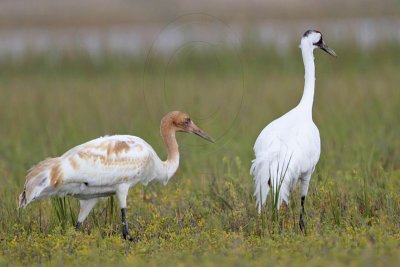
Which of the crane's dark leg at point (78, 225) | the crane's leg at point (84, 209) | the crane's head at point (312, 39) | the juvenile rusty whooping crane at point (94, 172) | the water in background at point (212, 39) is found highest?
the water in background at point (212, 39)

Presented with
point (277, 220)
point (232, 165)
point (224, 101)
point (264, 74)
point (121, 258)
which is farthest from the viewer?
point (264, 74)

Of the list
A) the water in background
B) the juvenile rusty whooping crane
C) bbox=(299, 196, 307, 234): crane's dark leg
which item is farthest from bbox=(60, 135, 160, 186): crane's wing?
the water in background

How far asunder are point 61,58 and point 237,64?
3.55 meters

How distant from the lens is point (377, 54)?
17.5 metres

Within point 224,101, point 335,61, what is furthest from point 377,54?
point 224,101

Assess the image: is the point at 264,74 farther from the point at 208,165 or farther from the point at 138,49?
the point at 208,165

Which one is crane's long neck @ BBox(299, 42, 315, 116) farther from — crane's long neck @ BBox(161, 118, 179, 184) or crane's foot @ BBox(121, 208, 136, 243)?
crane's foot @ BBox(121, 208, 136, 243)

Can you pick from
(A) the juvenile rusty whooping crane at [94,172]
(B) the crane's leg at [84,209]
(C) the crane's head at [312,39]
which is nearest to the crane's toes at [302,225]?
(A) the juvenile rusty whooping crane at [94,172]

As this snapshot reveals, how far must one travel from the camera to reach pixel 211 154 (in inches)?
455

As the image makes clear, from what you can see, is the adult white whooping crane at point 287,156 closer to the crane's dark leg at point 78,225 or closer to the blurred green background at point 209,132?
the blurred green background at point 209,132

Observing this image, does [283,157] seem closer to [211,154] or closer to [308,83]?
[308,83]

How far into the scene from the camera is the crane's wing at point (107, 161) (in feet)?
26.2

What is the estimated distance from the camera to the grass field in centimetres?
720

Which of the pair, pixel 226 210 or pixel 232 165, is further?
pixel 232 165
